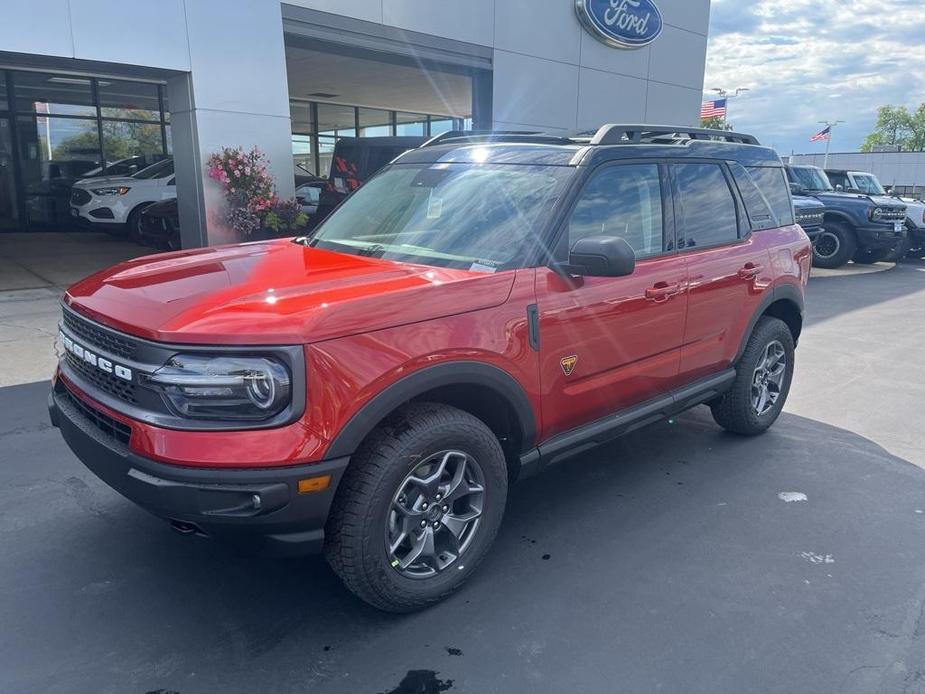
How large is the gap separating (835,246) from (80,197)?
15.5m

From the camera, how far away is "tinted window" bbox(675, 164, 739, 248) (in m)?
4.06

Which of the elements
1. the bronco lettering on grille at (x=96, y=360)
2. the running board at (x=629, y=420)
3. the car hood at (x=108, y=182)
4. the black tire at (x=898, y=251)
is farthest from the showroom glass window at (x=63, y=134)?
the black tire at (x=898, y=251)

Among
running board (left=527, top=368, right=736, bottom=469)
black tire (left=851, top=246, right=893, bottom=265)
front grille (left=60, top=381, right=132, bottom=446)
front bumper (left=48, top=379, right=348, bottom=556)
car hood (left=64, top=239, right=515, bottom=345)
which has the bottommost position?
black tire (left=851, top=246, right=893, bottom=265)

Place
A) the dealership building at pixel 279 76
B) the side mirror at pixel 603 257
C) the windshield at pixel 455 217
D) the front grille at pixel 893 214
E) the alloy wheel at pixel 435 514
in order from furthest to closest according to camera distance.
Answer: the front grille at pixel 893 214 → the dealership building at pixel 279 76 → the windshield at pixel 455 217 → the side mirror at pixel 603 257 → the alloy wheel at pixel 435 514

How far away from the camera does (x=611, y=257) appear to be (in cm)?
303

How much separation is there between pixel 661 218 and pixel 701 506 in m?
1.60

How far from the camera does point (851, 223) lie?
48.3ft

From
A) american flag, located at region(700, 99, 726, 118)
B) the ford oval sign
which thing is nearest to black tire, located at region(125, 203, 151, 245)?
the ford oval sign

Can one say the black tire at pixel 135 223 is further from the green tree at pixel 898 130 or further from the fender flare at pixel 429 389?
the green tree at pixel 898 130

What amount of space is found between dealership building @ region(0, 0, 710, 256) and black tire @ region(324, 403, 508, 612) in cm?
827

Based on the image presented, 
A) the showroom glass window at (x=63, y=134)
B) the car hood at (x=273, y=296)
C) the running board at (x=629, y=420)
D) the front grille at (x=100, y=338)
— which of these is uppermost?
the showroom glass window at (x=63, y=134)

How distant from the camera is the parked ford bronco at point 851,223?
48.0ft

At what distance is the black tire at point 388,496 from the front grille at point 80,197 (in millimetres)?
13682

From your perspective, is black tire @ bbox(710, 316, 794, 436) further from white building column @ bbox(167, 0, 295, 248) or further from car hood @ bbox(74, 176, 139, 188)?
car hood @ bbox(74, 176, 139, 188)
